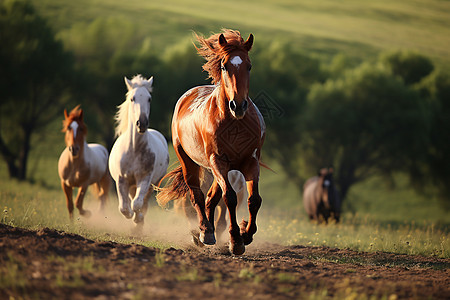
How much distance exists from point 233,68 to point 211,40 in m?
1.11

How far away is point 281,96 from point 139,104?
20.8m

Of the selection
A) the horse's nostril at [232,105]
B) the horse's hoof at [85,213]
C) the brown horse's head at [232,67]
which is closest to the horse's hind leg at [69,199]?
the horse's hoof at [85,213]

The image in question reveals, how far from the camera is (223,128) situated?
20.1 feet

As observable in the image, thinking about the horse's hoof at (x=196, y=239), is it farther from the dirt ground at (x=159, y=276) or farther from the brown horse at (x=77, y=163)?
the brown horse at (x=77, y=163)

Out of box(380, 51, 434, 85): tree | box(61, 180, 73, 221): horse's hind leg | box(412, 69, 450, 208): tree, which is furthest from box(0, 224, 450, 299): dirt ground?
box(380, 51, 434, 85): tree

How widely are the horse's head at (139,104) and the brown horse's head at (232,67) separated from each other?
2.64m

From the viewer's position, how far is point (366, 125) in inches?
1099

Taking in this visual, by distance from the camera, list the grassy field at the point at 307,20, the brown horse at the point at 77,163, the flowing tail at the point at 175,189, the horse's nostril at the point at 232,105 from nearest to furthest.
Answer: the horse's nostril at the point at 232,105, the flowing tail at the point at 175,189, the brown horse at the point at 77,163, the grassy field at the point at 307,20

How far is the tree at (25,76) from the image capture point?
24344 millimetres

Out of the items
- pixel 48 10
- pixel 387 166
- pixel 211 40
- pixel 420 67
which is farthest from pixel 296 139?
pixel 48 10

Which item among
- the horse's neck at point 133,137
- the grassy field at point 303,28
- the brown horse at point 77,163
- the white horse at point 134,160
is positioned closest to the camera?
the white horse at point 134,160

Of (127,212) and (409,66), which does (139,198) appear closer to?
(127,212)

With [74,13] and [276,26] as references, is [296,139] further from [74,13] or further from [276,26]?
[74,13]

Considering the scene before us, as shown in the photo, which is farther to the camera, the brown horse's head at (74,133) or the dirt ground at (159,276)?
the brown horse's head at (74,133)
